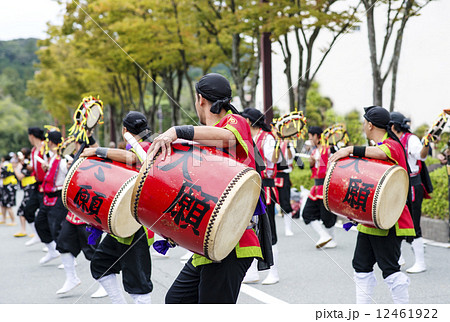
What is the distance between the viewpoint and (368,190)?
3812mm

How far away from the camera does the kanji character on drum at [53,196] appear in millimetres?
6319

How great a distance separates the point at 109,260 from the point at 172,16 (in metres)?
13.8

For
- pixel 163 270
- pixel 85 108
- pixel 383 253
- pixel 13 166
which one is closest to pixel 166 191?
pixel 383 253

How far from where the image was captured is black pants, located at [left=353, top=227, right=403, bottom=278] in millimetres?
3770

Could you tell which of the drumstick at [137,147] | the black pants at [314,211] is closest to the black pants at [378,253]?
the drumstick at [137,147]

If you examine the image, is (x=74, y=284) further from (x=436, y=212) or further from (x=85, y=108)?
(x=436, y=212)

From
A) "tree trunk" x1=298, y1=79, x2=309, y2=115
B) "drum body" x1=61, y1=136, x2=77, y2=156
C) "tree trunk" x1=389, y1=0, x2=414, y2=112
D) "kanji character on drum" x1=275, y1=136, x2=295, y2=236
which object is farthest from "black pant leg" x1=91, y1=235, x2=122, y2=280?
"tree trunk" x1=298, y1=79, x2=309, y2=115

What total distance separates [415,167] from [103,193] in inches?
158

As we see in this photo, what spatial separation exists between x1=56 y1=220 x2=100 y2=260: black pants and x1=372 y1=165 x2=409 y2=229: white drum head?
3.14 metres

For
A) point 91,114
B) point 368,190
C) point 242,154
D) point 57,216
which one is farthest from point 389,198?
point 57,216

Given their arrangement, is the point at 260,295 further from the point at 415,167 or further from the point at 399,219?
the point at 415,167

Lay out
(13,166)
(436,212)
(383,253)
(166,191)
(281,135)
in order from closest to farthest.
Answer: (166,191), (383,253), (281,135), (436,212), (13,166)

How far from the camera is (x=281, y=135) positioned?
22.7 feet

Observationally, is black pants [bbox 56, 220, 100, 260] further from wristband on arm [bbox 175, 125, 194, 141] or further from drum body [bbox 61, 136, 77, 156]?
wristband on arm [bbox 175, 125, 194, 141]
